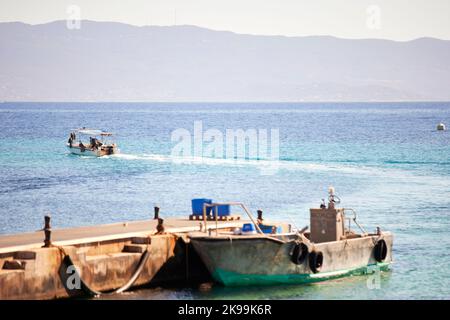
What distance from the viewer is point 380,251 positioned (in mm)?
40344

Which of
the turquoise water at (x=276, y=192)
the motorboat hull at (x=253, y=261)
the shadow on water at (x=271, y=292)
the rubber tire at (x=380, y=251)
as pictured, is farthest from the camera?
the rubber tire at (x=380, y=251)

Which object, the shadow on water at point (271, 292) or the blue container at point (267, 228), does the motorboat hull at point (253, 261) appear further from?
the blue container at point (267, 228)

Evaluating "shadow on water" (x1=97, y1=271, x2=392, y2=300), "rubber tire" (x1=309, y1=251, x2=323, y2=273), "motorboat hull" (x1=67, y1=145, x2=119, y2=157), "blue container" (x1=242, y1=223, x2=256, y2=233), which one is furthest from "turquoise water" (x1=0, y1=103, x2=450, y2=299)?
"blue container" (x1=242, y1=223, x2=256, y2=233)

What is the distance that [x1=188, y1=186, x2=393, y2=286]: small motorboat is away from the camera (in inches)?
1399

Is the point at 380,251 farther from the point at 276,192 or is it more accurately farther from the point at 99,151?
the point at 99,151

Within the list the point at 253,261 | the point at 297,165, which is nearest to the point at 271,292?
the point at 253,261

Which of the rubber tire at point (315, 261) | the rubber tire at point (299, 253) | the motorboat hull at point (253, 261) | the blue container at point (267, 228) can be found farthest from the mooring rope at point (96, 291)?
the rubber tire at point (315, 261)

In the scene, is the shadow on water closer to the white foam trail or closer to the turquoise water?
the turquoise water

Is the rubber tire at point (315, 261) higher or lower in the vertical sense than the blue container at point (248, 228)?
lower

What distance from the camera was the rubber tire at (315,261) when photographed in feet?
121

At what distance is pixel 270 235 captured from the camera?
118ft

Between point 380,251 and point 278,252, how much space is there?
5.91 meters
